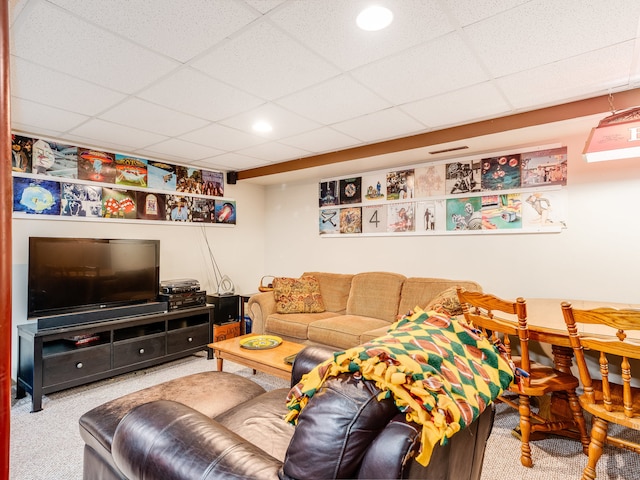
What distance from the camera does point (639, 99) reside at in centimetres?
235

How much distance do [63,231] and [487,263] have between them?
4.24 metres

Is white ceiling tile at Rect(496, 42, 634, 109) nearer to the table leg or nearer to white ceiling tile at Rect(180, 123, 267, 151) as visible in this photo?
the table leg

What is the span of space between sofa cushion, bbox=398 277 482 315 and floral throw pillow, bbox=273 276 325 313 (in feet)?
3.34

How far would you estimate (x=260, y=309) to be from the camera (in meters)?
3.90

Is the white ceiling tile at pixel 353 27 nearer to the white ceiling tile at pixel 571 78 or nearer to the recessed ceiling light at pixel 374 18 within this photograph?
the recessed ceiling light at pixel 374 18

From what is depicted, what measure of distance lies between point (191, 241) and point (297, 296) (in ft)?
5.31

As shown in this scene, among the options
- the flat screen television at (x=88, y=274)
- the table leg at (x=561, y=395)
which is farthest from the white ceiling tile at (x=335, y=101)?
the flat screen television at (x=88, y=274)

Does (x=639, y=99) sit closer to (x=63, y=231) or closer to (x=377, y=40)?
(x=377, y=40)

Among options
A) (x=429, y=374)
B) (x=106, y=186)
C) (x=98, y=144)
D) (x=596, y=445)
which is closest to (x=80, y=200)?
(x=106, y=186)

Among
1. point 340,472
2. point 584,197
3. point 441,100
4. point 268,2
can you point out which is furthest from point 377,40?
point 584,197

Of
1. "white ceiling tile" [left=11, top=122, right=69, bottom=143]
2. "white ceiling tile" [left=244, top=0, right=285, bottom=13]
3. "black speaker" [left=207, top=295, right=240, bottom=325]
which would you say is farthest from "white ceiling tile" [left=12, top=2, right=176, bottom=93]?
"black speaker" [left=207, top=295, right=240, bottom=325]

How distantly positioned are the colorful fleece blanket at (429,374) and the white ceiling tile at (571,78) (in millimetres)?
1812

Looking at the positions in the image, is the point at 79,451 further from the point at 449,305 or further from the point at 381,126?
the point at 381,126

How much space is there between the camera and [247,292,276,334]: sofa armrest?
12.8ft
